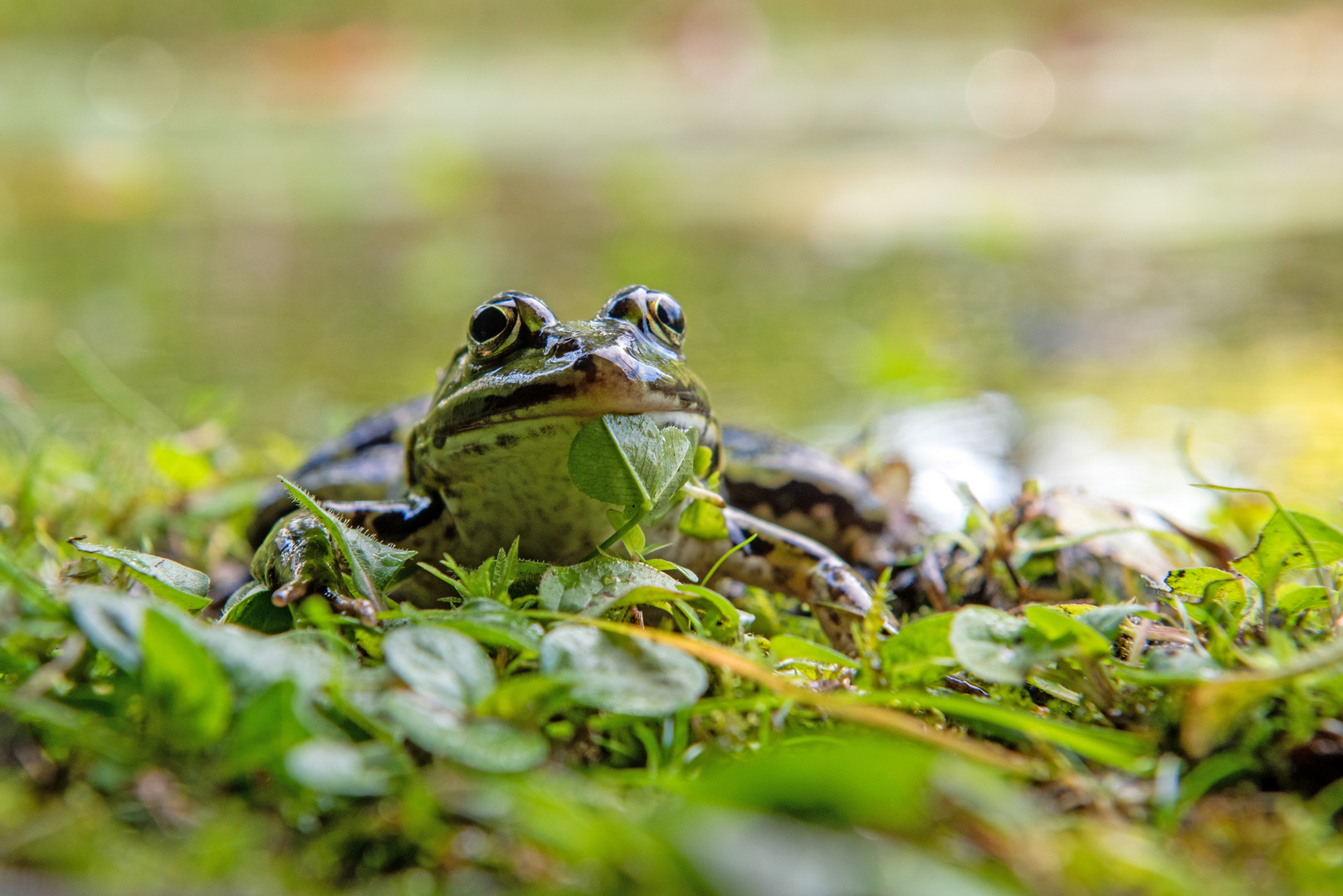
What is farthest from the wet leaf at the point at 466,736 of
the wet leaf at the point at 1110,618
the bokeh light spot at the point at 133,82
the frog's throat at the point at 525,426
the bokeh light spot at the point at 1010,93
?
the bokeh light spot at the point at 1010,93

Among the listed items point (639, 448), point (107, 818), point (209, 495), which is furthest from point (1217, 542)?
point (209, 495)

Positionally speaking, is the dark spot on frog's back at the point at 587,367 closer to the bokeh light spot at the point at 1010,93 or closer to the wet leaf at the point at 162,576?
the wet leaf at the point at 162,576

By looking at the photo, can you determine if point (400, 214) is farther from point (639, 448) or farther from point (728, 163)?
point (639, 448)

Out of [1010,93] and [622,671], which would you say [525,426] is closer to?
[622,671]

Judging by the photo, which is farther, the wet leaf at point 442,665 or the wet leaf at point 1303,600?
the wet leaf at point 1303,600

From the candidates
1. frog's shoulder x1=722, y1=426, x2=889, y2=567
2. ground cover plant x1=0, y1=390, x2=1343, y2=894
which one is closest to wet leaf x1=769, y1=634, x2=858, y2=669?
ground cover plant x1=0, y1=390, x2=1343, y2=894

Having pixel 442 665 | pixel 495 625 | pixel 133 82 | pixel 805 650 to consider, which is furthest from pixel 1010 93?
pixel 442 665

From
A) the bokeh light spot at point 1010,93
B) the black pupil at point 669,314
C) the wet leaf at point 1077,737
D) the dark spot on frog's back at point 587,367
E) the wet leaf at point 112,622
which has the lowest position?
the wet leaf at point 1077,737

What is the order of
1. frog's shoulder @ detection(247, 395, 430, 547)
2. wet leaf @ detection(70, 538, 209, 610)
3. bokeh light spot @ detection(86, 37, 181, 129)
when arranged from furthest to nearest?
bokeh light spot @ detection(86, 37, 181, 129) < frog's shoulder @ detection(247, 395, 430, 547) < wet leaf @ detection(70, 538, 209, 610)

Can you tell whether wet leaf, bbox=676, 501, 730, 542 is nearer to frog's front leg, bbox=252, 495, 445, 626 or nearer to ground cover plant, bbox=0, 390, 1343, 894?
ground cover plant, bbox=0, 390, 1343, 894

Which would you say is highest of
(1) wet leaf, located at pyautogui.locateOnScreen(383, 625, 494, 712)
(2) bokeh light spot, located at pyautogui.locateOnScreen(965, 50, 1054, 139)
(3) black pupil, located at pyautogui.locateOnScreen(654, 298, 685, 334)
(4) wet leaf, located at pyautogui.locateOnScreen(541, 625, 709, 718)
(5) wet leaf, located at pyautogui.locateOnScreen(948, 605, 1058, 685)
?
(2) bokeh light spot, located at pyautogui.locateOnScreen(965, 50, 1054, 139)
